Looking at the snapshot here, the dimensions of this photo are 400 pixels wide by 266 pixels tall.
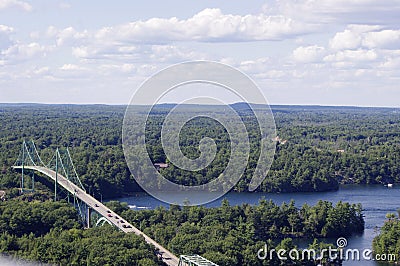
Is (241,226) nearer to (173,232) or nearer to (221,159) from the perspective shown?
(173,232)

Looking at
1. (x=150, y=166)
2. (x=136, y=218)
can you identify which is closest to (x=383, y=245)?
(x=136, y=218)

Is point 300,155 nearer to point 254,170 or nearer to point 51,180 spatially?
point 254,170

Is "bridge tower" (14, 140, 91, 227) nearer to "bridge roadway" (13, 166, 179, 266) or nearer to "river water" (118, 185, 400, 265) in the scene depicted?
"bridge roadway" (13, 166, 179, 266)

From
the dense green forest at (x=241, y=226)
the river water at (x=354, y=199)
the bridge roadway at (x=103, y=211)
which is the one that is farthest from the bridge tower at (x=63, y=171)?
the river water at (x=354, y=199)

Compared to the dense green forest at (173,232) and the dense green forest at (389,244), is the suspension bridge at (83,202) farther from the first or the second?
the dense green forest at (389,244)

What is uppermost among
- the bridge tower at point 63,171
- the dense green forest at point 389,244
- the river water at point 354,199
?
the bridge tower at point 63,171

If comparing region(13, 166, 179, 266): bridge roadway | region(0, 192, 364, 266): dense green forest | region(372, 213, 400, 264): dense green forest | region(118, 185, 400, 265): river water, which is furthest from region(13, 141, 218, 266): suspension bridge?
region(372, 213, 400, 264): dense green forest
